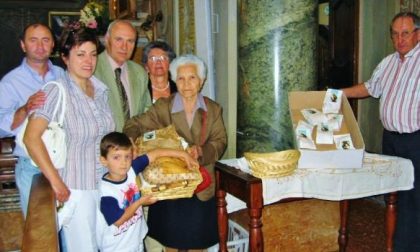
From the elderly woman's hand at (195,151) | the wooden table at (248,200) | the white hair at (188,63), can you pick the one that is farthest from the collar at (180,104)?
the wooden table at (248,200)

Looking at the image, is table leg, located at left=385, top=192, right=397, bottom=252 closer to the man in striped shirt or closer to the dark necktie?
the man in striped shirt

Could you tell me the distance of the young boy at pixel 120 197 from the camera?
7.03 ft

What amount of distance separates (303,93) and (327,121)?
0.74 ft

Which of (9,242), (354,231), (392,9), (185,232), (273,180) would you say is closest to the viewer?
(273,180)

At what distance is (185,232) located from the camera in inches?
102

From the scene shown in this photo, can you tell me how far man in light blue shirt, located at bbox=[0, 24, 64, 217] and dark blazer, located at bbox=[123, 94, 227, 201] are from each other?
1.78ft

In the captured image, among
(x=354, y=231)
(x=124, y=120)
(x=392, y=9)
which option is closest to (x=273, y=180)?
(x=124, y=120)

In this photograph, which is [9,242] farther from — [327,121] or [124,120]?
[327,121]

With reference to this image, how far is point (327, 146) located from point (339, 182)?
23cm

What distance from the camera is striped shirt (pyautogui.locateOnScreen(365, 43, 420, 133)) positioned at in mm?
2988

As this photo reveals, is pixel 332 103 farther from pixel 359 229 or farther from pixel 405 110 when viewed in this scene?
pixel 359 229

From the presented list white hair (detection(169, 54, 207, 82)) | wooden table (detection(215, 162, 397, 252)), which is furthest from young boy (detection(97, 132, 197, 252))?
white hair (detection(169, 54, 207, 82))

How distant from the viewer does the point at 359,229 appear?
14.0ft

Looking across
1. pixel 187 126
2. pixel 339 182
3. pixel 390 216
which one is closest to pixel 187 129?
pixel 187 126
